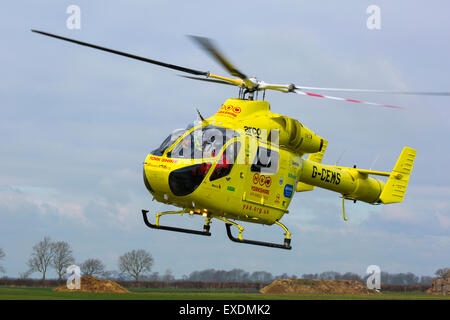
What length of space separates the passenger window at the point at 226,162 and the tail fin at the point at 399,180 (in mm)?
12315

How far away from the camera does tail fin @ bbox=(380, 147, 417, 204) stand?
33406mm

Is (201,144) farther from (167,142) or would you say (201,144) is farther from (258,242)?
(258,242)

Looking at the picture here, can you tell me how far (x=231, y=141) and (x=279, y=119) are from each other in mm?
3770

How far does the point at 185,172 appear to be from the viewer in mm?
23125

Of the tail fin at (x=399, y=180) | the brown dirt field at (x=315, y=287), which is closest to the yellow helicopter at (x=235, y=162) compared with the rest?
the tail fin at (x=399, y=180)

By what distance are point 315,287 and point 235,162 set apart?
79.7 feet

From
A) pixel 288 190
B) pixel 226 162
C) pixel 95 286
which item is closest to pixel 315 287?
pixel 95 286

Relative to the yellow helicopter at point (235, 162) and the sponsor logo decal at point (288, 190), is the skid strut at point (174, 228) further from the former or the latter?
the sponsor logo decal at point (288, 190)

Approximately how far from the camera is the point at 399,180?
33.6m
